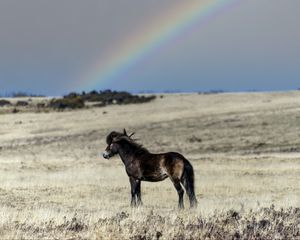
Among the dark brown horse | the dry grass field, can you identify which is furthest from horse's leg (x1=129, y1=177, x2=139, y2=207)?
the dry grass field

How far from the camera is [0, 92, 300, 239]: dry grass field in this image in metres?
9.43

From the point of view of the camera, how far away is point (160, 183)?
2206cm

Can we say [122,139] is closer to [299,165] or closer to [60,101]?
[299,165]

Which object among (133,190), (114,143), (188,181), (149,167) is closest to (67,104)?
(114,143)

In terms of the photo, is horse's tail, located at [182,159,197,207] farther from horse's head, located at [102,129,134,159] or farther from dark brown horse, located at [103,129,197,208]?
horse's head, located at [102,129,134,159]

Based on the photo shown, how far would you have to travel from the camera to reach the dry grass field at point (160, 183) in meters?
9.43

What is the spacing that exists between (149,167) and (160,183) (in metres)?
7.79

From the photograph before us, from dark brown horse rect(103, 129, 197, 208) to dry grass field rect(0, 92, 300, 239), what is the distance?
64 centimetres

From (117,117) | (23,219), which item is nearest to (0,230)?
(23,219)

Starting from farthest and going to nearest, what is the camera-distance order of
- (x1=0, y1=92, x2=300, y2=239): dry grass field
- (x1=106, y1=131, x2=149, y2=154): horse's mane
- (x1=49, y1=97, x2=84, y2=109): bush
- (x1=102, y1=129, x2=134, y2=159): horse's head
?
(x1=49, y1=97, x2=84, y2=109): bush
(x1=102, y1=129, x2=134, y2=159): horse's head
(x1=106, y1=131, x2=149, y2=154): horse's mane
(x1=0, y1=92, x2=300, y2=239): dry grass field

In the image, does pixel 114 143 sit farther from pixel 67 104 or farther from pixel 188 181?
pixel 67 104

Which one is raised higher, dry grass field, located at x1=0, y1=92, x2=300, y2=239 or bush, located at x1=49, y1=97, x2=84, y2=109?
bush, located at x1=49, y1=97, x2=84, y2=109

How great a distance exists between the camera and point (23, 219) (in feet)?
34.5

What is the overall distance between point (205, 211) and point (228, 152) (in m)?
29.1
